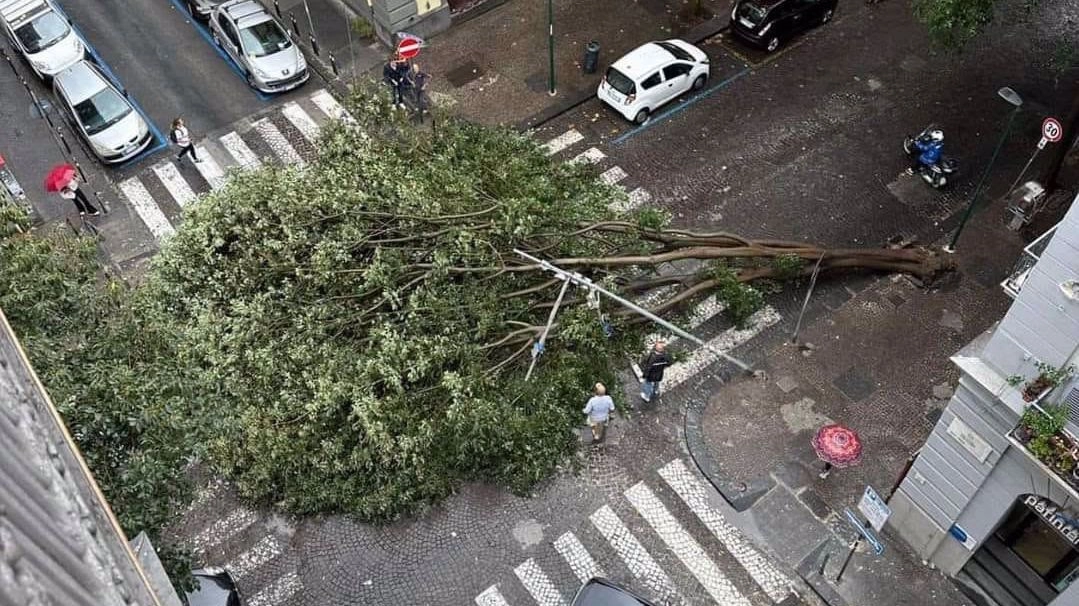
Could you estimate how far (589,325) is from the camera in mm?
16297

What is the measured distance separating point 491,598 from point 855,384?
8.62 m

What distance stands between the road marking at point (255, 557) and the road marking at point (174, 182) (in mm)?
10011

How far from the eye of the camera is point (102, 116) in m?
23.2

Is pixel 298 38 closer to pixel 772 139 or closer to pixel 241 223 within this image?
pixel 241 223

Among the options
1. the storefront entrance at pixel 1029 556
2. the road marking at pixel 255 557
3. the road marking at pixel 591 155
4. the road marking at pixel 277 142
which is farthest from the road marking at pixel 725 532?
the road marking at pixel 277 142

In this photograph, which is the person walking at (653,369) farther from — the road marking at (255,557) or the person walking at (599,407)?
the road marking at (255,557)

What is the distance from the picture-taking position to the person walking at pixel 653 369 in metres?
16.9

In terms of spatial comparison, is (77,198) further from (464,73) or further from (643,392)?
(643,392)

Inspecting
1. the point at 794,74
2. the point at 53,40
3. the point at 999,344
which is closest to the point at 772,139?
the point at 794,74

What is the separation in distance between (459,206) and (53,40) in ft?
50.0

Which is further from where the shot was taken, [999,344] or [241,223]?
[241,223]

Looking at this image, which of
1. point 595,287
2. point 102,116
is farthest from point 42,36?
→ point 595,287

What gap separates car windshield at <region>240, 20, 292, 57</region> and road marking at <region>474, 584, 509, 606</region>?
1655 cm

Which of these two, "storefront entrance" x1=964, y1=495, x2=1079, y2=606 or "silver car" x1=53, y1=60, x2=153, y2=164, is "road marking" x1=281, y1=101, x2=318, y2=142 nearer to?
"silver car" x1=53, y1=60, x2=153, y2=164
